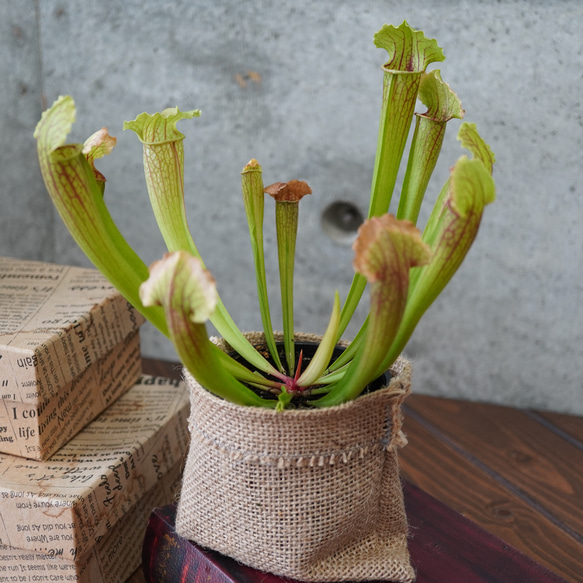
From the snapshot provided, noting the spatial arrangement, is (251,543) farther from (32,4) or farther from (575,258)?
(32,4)

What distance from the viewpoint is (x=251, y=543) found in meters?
0.47

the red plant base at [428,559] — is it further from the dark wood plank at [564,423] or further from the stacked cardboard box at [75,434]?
the dark wood plank at [564,423]

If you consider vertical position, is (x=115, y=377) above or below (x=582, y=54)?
below

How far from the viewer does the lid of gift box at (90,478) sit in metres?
0.53

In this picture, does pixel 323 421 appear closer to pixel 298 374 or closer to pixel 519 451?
pixel 298 374

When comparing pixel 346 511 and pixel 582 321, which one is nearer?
pixel 346 511

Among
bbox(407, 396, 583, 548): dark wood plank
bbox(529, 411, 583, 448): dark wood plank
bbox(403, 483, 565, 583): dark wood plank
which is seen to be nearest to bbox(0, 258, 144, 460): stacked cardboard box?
bbox(403, 483, 565, 583): dark wood plank

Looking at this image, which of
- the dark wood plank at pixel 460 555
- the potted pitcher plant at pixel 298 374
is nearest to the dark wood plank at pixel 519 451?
the dark wood plank at pixel 460 555

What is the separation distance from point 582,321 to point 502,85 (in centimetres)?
34

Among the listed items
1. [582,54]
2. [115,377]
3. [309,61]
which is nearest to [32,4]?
[309,61]

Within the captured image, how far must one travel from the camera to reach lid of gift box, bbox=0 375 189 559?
53cm

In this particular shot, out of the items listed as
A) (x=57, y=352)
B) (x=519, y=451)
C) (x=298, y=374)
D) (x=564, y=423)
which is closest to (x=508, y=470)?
(x=519, y=451)

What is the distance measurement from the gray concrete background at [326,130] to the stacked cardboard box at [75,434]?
1.14 ft

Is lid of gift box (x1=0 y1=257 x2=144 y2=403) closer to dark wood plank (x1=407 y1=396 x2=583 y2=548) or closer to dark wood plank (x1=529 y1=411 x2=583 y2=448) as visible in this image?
dark wood plank (x1=407 y1=396 x2=583 y2=548)
